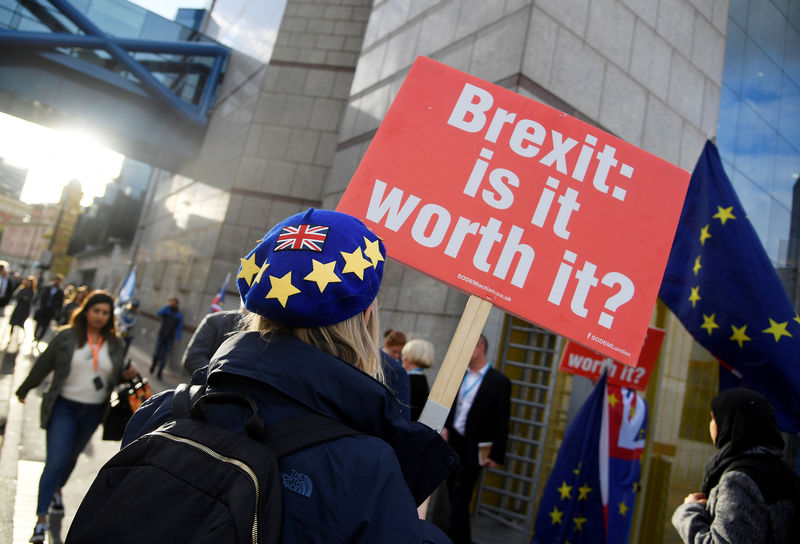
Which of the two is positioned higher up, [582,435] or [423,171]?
[423,171]

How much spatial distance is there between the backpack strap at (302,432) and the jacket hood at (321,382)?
32 millimetres

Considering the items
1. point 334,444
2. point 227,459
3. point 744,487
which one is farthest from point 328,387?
point 744,487

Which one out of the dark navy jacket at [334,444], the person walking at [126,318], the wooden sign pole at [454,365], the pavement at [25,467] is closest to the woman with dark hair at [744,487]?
the wooden sign pole at [454,365]

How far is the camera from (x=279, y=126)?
15.1m

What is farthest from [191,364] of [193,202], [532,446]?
[193,202]

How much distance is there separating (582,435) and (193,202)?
51.6 feet

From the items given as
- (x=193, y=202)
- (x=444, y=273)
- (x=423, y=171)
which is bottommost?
(x=444, y=273)

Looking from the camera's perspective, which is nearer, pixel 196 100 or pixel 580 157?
pixel 580 157

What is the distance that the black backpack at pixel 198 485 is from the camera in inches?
36.0

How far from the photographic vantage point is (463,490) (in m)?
4.82

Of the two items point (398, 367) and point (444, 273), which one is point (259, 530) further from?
point (444, 273)

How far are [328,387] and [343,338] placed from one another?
0.57 feet

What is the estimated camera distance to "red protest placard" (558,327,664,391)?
541cm

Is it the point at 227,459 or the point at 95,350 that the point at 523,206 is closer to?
the point at 227,459
